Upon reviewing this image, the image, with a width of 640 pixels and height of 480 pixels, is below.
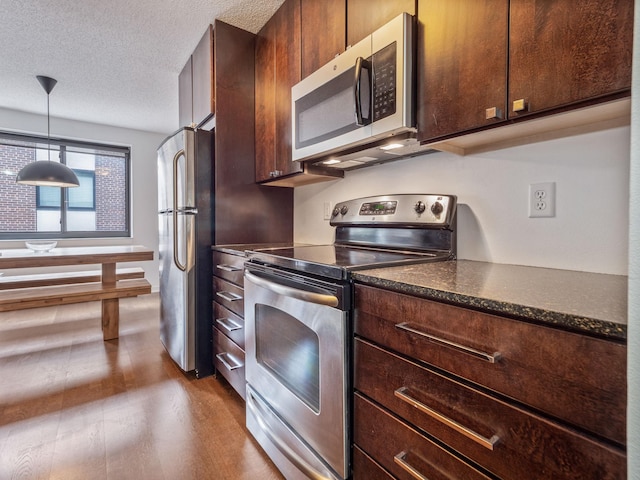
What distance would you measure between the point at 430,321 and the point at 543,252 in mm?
630

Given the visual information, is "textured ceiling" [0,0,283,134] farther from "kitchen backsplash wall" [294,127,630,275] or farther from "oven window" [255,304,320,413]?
"oven window" [255,304,320,413]

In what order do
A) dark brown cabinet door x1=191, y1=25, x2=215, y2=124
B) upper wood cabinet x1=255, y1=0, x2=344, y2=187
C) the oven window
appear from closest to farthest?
the oven window, upper wood cabinet x1=255, y1=0, x2=344, y2=187, dark brown cabinet door x1=191, y1=25, x2=215, y2=124

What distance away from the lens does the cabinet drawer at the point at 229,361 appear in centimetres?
178

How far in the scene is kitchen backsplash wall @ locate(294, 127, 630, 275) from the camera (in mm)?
970

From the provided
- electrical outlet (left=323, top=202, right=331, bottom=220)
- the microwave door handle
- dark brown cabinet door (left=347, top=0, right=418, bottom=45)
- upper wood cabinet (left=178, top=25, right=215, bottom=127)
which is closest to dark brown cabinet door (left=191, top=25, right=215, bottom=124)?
upper wood cabinet (left=178, top=25, right=215, bottom=127)

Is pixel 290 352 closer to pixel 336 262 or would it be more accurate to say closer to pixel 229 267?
pixel 336 262

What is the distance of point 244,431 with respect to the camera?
5.42 ft

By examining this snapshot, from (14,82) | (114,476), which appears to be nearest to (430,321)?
(114,476)

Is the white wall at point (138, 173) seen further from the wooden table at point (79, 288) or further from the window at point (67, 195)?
the wooden table at point (79, 288)

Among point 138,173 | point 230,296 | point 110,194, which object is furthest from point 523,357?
point 110,194

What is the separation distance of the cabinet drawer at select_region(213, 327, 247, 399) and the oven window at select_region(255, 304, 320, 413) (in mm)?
344

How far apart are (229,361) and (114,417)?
647mm

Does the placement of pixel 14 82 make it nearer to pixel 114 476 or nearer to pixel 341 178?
pixel 341 178

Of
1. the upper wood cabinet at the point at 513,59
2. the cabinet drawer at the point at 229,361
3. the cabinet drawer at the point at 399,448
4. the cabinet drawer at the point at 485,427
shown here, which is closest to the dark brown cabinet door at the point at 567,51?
the upper wood cabinet at the point at 513,59
